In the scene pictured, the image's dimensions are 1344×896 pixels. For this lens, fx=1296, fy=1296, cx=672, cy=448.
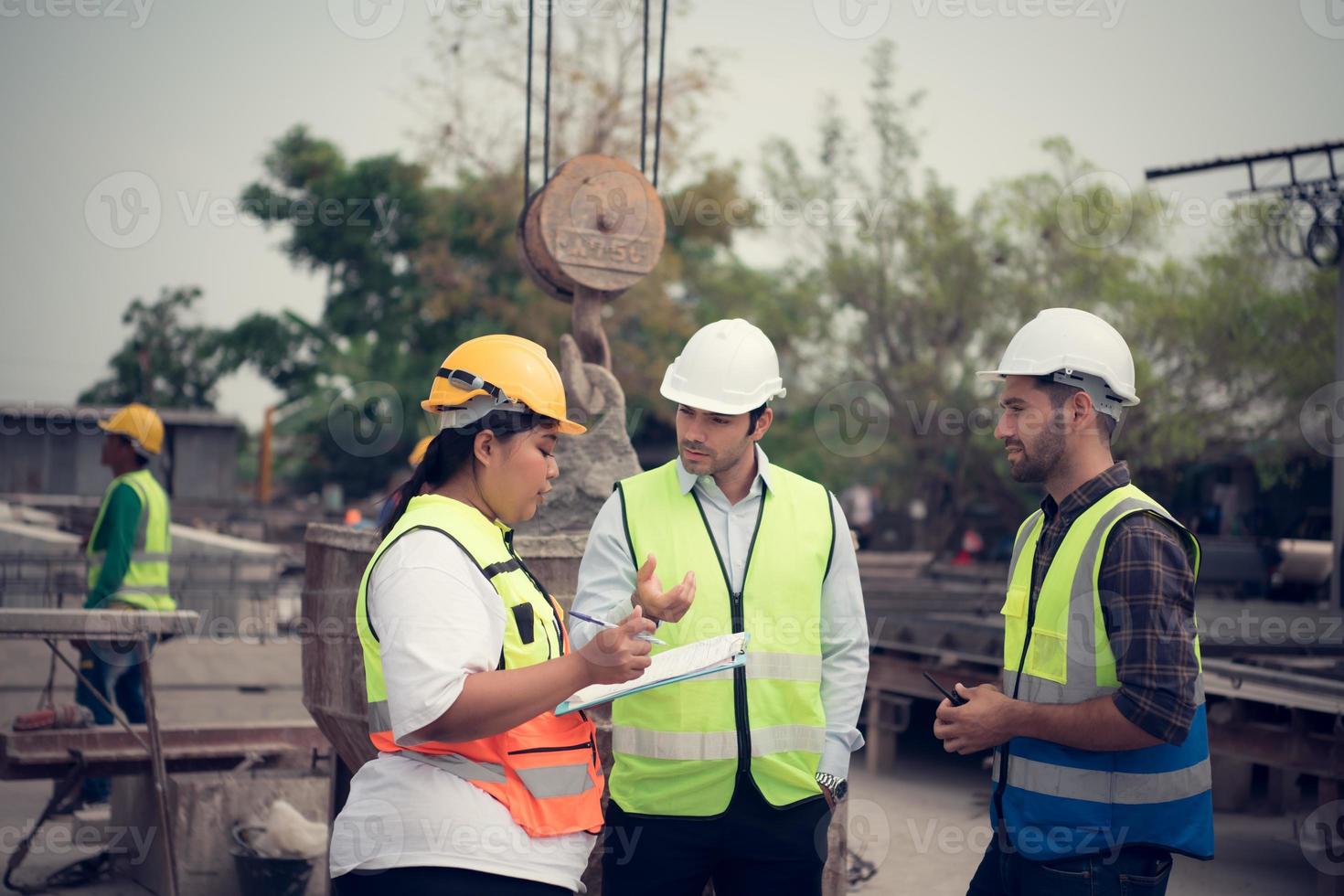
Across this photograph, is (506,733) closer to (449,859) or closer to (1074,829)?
(449,859)

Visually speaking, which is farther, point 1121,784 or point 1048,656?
point 1048,656

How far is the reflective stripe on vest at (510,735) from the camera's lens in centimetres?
Result: 246

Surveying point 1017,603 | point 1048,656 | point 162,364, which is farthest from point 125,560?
point 162,364

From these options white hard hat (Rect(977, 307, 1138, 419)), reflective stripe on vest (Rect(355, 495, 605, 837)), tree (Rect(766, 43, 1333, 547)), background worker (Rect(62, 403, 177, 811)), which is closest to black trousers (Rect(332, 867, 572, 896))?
reflective stripe on vest (Rect(355, 495, 605, 837))

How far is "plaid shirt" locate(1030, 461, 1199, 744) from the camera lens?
280cm

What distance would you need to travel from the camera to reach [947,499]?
98.5 feet

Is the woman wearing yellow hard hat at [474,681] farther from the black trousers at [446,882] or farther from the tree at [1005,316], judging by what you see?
the tree at [1005,316]

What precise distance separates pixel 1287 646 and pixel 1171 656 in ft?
24.1

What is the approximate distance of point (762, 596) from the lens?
3.30m

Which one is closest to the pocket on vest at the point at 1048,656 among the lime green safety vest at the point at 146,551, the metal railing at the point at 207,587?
the lime green safety vest at the point at 146,551

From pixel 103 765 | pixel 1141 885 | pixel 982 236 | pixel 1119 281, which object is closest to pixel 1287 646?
pixel 1141 885

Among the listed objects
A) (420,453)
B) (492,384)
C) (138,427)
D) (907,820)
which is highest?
(492,384)

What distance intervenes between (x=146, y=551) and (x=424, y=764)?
18.7 ft

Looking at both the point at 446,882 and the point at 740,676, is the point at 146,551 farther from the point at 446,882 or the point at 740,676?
the point at 446,882
